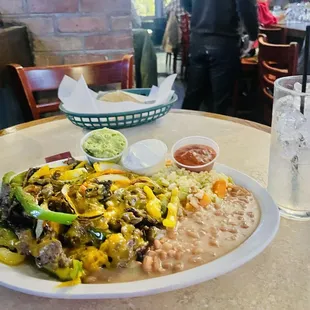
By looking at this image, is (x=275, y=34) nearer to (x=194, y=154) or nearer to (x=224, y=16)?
(x=224, y=16)

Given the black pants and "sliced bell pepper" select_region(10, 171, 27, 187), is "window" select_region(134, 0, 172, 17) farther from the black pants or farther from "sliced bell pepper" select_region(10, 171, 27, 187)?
"sliced bell pepper" select_region(10, 171, 27, 187)

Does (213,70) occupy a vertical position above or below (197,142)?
below

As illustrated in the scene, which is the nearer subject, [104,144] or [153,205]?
[153,205]

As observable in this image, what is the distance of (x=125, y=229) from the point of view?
0.64 metres

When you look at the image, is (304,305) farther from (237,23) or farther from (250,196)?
(237,23)

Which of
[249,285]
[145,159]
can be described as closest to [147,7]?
[145,159]

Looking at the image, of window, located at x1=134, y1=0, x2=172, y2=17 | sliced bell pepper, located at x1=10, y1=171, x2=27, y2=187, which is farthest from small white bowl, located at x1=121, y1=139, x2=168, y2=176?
window, located at x1=134, y1=0, x2=172, y2=17

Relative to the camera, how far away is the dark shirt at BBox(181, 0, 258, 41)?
8.90ft

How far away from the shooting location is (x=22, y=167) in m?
1.03

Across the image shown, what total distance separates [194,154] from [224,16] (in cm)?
213

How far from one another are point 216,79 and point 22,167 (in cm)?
223

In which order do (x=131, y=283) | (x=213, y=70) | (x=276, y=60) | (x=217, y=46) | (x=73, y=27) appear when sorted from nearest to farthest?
(x=131, y=283) → (x=73, y=27) → (x=276, y=60) → (x=217, y=46) → (x=213, y=70)

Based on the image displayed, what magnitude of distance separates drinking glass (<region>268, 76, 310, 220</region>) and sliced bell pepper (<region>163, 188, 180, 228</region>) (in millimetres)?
205


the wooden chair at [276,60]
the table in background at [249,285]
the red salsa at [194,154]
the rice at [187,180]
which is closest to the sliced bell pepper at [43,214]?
the table in background at [249,285]
